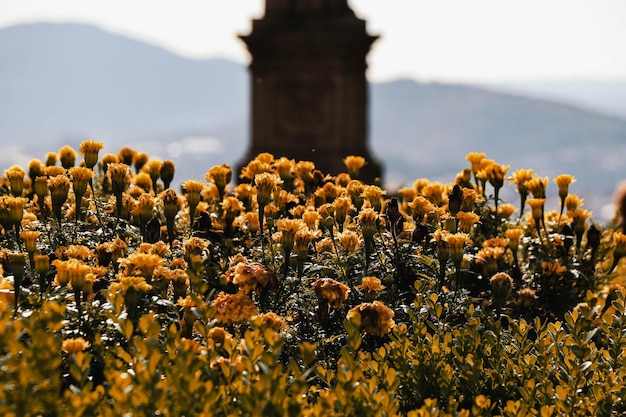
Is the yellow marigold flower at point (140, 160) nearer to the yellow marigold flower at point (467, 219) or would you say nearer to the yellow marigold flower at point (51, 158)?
the yellow marigold flower at point (51, 158)

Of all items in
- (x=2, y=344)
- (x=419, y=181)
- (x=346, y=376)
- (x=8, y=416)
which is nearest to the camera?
(x=8, y=416)

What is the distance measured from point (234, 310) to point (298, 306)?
0.57 meters

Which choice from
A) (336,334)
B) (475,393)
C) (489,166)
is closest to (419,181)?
(489,166)

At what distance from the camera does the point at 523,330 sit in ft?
11.1

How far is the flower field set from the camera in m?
2.28

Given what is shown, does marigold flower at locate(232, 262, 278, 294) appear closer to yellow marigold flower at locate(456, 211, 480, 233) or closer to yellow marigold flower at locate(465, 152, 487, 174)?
yellow marigold flower at locate(456, 211, 480, 233)

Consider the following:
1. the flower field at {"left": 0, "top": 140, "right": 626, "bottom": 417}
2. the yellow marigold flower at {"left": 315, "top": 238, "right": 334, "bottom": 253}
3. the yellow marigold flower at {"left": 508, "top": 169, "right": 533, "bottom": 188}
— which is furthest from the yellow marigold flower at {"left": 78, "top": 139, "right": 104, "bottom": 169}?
the yellow marigold flower at {"left": 508, "top": 169, "right": 533, "bottom": 188}

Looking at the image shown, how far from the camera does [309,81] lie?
1176 cm

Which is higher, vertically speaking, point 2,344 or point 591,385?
point 2,344

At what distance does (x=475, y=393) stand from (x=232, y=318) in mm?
842

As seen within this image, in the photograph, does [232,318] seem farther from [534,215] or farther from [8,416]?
[534,215]

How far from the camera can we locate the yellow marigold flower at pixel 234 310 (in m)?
2.99

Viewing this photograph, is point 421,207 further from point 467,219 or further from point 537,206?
point 537,206

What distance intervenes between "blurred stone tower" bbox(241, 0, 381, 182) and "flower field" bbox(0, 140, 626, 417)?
6646 millimetres
